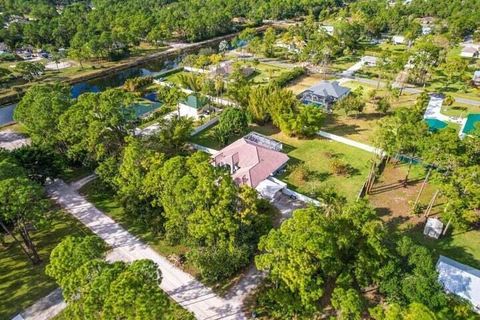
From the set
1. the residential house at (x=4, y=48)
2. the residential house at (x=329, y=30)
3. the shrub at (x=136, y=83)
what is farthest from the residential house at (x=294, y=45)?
the residential house at (x=4, y=48)

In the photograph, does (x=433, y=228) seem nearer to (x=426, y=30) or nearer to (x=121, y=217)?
(x=121, y=217)

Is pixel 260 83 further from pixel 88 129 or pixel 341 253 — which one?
pixel 341 253

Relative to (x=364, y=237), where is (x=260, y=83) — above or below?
below

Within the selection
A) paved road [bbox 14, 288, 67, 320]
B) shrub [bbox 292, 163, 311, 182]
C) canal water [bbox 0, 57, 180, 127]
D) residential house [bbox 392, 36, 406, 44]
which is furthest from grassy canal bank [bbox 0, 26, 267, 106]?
shrub [bbox 292, 163, 311, 182]

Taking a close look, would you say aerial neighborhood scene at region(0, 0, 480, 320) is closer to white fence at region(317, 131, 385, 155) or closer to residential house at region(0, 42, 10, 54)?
white fence at region(317, 131, 385, 155)

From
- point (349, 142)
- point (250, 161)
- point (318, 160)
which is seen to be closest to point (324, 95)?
point (349, 142)

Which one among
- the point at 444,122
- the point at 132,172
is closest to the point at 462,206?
the point at 444,122
